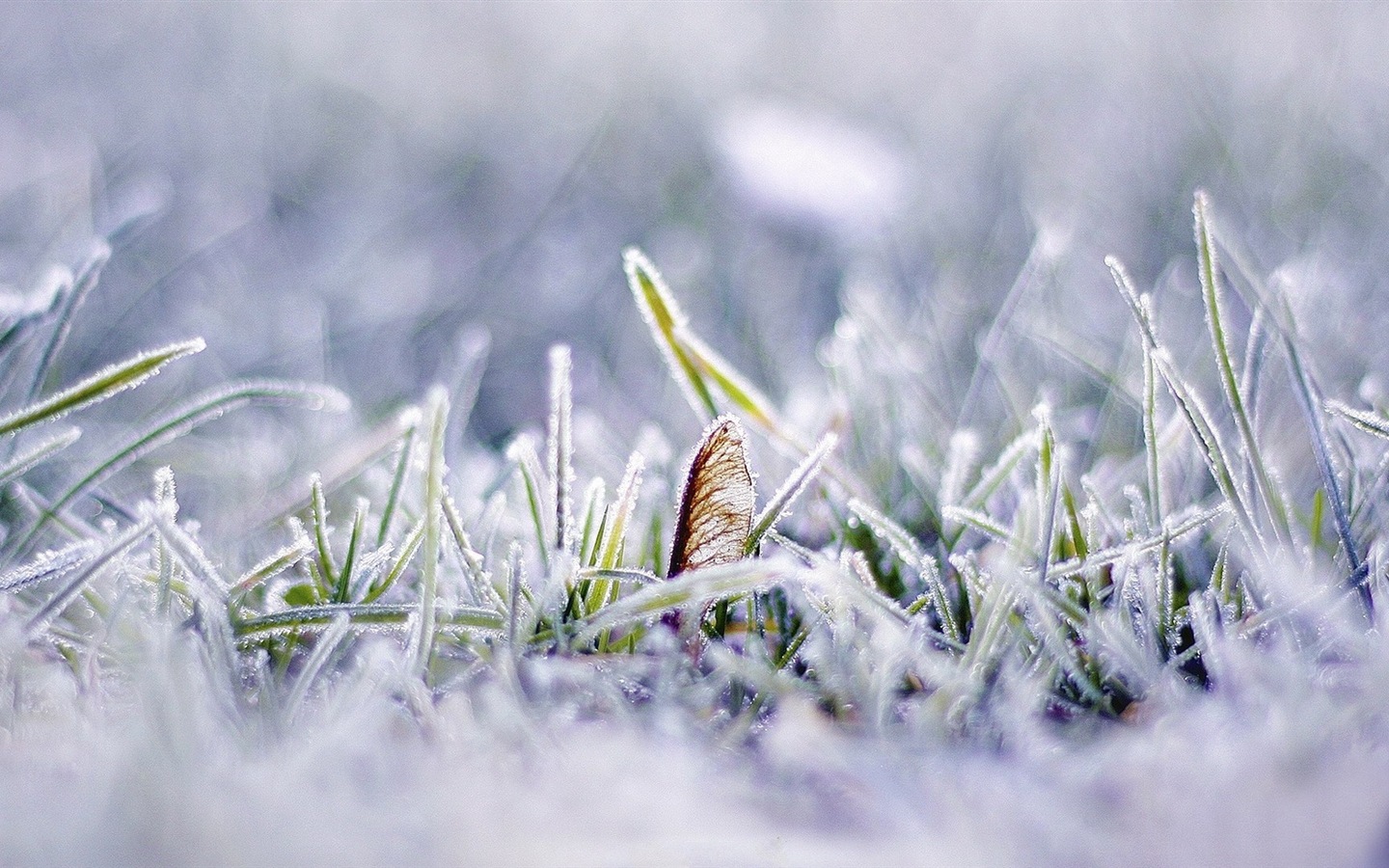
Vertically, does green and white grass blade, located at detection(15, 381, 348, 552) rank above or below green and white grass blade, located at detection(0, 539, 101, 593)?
above

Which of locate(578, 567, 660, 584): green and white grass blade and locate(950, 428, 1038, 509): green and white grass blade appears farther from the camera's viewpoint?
locate(950, 428, 1038, 509): green and white grass blade

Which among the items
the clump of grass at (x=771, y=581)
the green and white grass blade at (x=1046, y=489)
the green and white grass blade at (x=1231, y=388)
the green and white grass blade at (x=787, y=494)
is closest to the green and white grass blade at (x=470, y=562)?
the clump of grass at (x=771, y=581)

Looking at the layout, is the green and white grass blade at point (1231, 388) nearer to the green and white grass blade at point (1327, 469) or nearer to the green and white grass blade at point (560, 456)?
the green and white grass blade at point (1327, 469)

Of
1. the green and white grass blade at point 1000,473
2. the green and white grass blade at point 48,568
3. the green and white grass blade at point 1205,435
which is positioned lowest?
the green and white grass blade at point 48,568

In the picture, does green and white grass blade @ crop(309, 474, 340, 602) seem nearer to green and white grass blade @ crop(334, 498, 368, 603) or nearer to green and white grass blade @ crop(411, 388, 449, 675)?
green and white grass blade @ crop(334, 498, 368, 603)

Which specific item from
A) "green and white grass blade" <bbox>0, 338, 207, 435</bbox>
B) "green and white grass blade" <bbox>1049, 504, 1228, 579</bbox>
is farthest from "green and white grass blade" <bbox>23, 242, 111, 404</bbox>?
"green and white grass blade" <bbox>1049, 504, 1228, 579</bbox>

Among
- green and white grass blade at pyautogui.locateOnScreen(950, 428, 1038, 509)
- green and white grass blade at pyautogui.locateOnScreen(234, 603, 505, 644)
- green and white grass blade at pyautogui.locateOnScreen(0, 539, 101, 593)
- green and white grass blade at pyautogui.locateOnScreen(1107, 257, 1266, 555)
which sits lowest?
green and white grass blade at pyautogui.locateOnScreen(234, 603, 505, 644)
